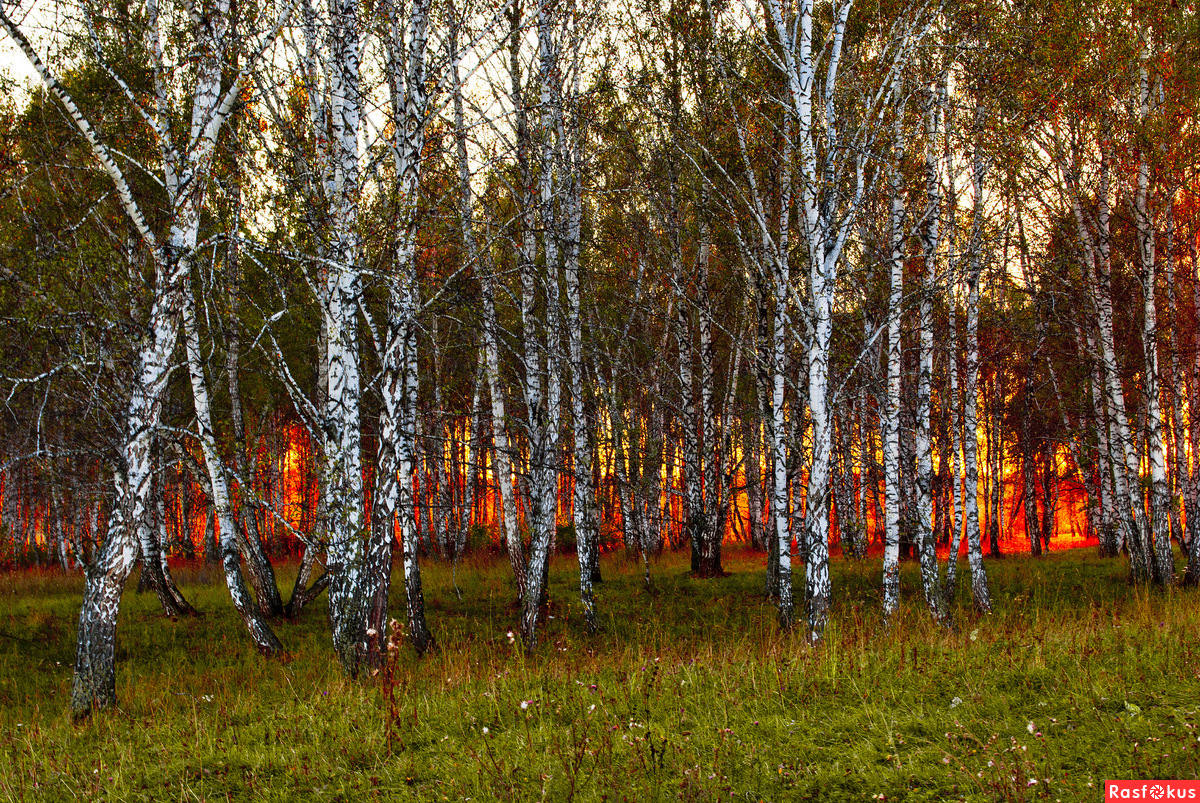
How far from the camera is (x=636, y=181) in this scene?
14664mm

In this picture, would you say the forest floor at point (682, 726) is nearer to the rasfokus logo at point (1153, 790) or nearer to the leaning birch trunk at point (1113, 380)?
the rasfokus logo at point (1153, 790)

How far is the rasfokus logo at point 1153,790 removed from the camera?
12.5 feet

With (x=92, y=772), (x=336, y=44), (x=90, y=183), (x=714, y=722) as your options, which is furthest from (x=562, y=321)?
(x=90, y=183)

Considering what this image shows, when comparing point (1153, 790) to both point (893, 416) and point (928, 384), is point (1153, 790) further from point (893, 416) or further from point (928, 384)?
point (928, 384)

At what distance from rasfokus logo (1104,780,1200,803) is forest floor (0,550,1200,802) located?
95 millimetres

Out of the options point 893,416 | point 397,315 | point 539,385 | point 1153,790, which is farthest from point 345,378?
point 893,416

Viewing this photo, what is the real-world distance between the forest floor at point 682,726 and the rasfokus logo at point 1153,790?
95mm

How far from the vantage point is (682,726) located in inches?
205

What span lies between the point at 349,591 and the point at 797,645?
441 centimetres

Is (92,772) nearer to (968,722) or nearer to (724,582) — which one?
(968,722)

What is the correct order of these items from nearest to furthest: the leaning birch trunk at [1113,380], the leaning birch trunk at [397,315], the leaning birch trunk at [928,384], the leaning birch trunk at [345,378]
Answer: the leaning birch trunk at [345,378] < the leaning birch trunk at [397,315] < the leaning birch trunk at [928,384] < the leaning birch trunk at [1113,380]

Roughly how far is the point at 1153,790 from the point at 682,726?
263cm

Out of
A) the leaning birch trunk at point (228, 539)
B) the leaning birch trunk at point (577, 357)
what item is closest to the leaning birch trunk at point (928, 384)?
the leaning birch trunk at point (577, 357)

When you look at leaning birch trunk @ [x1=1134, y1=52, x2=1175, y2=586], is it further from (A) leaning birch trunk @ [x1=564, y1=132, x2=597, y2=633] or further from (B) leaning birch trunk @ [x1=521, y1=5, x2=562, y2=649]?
(B) leaning birch trunk @ [x1=521, y1=5, x2=562, y2=649]
